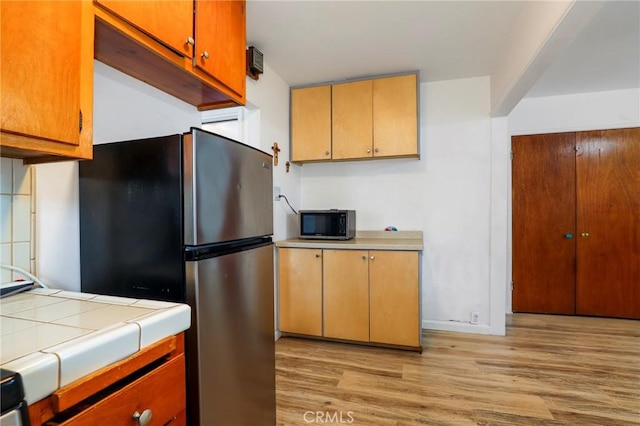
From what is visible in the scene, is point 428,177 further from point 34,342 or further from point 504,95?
point 34,342

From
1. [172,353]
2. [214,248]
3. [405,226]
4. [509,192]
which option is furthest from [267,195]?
[509,192]

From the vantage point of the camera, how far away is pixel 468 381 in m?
2.08

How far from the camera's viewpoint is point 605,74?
9.34ft

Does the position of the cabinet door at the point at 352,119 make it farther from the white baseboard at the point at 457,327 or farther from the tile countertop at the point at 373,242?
the white baseboard at the point at 457,327

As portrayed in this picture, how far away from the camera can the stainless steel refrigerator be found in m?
0.99

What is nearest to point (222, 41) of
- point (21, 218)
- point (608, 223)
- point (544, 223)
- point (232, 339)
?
point (21, 218)

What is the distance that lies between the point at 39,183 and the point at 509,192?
3.97m

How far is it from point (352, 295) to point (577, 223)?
2700 millimetres

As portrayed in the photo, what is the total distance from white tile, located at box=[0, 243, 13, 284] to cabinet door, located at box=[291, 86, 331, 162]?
2220mm

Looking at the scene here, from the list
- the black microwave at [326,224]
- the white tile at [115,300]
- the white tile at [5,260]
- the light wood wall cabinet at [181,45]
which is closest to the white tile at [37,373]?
the white tile at [115,300]

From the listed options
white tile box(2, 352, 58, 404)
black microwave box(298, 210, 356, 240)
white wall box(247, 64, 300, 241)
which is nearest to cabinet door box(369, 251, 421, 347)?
black microwave box(298, 210, 356, 240)

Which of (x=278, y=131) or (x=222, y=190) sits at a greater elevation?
(x=278, y=131)

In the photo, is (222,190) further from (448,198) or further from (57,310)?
(448,198)

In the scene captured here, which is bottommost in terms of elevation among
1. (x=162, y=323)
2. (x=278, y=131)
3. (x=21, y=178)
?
(x=162, y=323)
